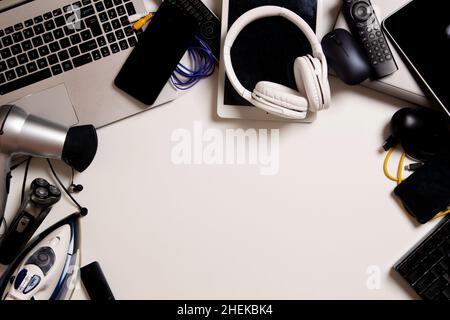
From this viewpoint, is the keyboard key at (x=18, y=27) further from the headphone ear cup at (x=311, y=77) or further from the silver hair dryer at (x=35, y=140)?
the headphone ear cup at (x=311, y=77)

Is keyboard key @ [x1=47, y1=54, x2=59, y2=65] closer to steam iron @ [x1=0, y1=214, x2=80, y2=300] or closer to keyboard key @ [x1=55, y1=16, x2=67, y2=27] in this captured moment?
keyboard key @ [x1=55, y1=16, x2=67, y2=27]

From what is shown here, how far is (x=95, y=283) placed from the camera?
0.79m

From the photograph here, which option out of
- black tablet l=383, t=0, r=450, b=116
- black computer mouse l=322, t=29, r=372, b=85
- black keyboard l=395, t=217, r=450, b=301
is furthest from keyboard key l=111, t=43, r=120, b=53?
black keyboard l=395, t=217, r=450, b=301

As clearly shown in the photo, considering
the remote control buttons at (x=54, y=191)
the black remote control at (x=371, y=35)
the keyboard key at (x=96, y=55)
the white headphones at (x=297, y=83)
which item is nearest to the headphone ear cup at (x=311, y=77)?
the white headphones at (x=297, y=83)

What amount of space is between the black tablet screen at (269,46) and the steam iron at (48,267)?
0.38m

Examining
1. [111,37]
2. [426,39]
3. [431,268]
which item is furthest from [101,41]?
[431,268]

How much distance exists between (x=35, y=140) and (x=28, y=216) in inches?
5.0

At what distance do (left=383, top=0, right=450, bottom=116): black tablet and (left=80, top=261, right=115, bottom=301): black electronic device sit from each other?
63cm

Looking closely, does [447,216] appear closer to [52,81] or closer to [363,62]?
[363,62]

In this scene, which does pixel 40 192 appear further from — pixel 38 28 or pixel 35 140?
pixel 38 28

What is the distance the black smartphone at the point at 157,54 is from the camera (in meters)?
0.78

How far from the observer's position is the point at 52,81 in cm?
78

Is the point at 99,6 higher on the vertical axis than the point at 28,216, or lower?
higher

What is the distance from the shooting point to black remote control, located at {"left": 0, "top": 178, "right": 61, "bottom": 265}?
2.47ft
